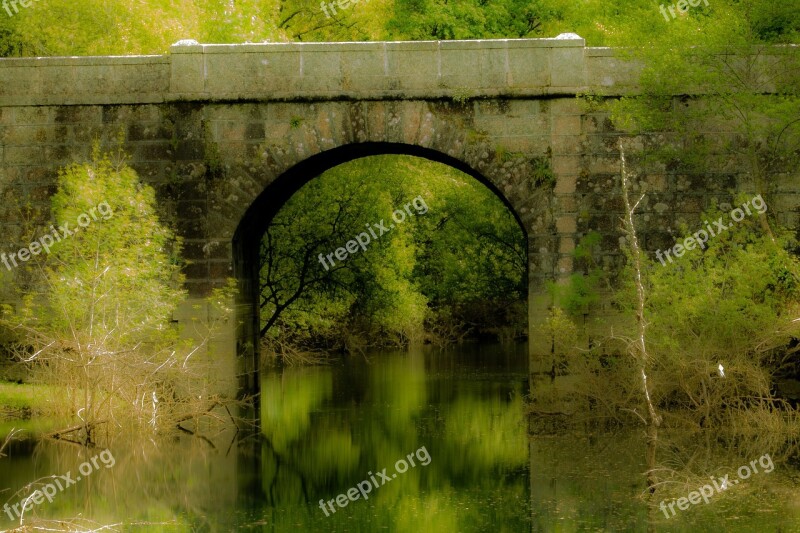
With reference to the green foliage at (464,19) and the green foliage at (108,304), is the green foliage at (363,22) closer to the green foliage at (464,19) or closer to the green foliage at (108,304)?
the green foliage at (464,19)

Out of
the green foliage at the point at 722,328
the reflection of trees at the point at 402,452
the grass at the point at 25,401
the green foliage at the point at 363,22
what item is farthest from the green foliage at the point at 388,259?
the green foliage at the point at 722,328

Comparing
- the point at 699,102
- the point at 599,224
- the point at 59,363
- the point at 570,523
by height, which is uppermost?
the point at 699,102

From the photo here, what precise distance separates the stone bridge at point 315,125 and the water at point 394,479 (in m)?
2.25

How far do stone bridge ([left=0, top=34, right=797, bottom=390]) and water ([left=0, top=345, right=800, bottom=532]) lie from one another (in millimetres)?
2247

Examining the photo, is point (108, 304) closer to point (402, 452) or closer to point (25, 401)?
point (25, 401)

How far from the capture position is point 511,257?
3688 centimetres

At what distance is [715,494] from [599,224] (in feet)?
21.6

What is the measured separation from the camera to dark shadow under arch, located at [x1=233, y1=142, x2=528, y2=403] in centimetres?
1908

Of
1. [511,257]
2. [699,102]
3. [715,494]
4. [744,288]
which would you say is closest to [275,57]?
[699,102]

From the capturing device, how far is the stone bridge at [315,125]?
18.5 metres

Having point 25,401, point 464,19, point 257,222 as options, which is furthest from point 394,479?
point 464,19

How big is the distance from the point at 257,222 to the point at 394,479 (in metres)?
7.42

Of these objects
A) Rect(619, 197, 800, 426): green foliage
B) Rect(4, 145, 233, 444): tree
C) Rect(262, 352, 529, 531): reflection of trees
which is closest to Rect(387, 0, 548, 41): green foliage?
Rect(262, 352, 529, 531): reflection of trees

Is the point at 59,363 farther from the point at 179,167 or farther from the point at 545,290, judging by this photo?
the point at 545,290
